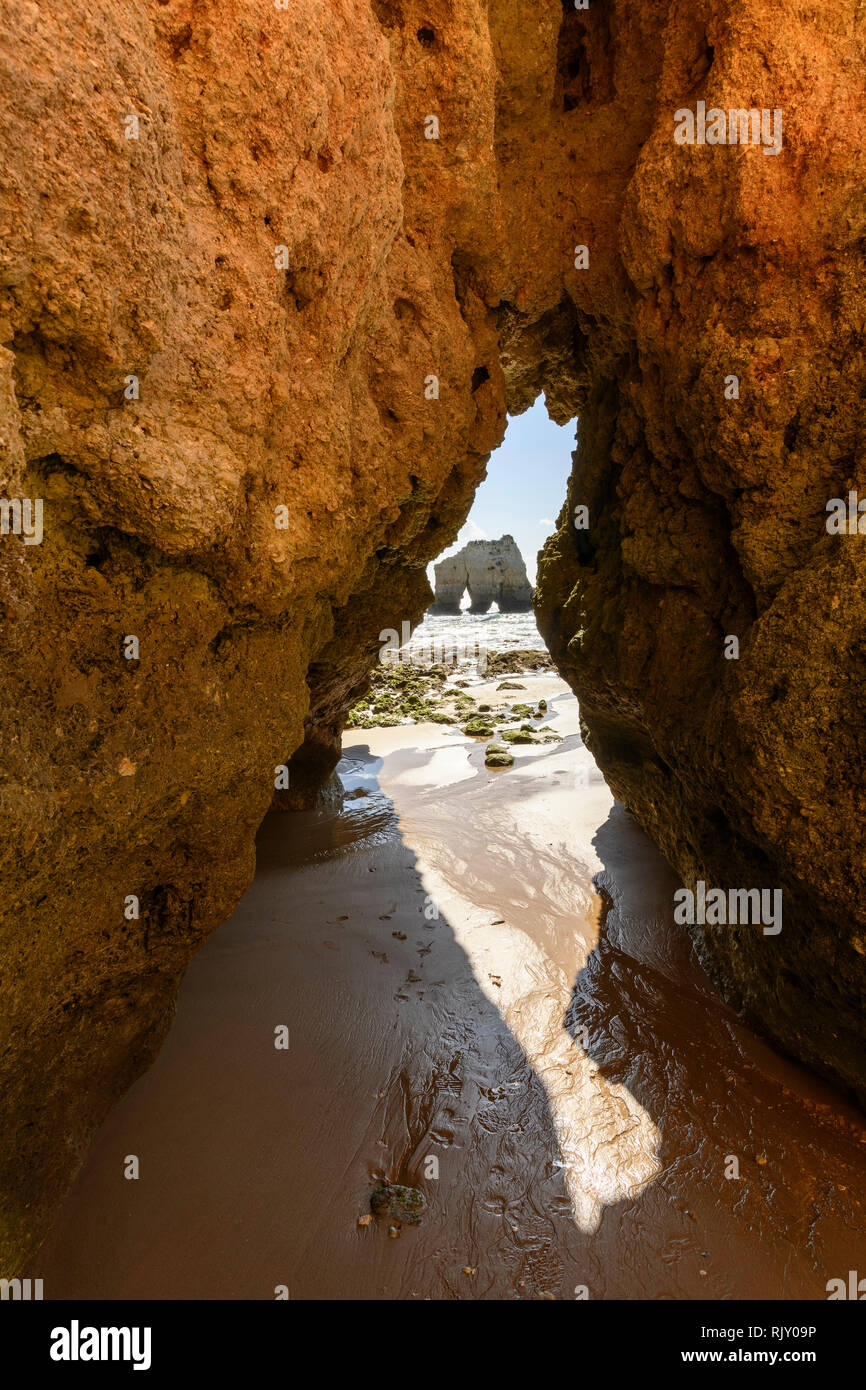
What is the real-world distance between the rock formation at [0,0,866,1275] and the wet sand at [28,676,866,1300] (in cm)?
42

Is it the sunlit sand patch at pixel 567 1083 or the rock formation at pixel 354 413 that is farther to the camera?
the sunlit sand patch at pixel 567 1083

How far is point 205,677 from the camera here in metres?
2.93

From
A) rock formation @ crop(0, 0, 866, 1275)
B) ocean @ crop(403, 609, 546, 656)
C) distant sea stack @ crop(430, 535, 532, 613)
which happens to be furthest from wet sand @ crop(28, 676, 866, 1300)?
distant sea stack @ crop(430, 535, 532, 613)

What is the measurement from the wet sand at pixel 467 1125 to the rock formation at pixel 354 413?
16.7 inches

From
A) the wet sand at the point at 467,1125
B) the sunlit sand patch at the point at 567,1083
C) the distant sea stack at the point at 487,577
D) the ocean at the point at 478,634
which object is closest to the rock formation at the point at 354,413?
the wet sand at the point at 467,1125

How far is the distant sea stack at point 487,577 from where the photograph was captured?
4675 centimetres

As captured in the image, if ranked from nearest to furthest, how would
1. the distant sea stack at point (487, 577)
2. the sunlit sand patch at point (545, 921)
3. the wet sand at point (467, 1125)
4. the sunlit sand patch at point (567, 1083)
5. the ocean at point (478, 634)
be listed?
the wet sand at point (467, 1125), the sunlit sand patch at point (567, 1083), the sunlit sand patch at point (545, 921), the ocean at point (478, 634), the distant sea stack at point (487, 577)

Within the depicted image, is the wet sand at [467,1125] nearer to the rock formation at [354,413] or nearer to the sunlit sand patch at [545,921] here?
the sunlit sand patch at [545,921]

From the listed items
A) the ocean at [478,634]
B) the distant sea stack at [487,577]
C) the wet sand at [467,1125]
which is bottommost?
the wet sand at [467,1125]

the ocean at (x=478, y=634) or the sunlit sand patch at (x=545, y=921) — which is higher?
the ocean at (x=478, y=634)

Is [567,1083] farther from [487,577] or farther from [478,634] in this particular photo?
[487,577]

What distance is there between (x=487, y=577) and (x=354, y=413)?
44.3 metres

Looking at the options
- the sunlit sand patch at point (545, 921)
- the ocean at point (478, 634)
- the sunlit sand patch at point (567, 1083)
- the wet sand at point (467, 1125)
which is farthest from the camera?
the ocean at point (478, 634)
